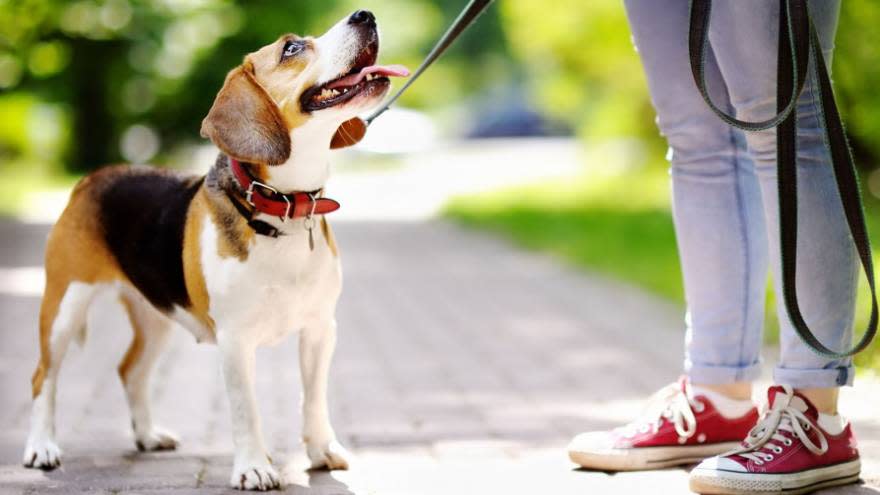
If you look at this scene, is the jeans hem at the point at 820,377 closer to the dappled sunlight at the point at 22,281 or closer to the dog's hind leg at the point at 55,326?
the dog's hind leg at the point at 55,326

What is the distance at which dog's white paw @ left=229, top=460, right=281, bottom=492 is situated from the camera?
3.68 m

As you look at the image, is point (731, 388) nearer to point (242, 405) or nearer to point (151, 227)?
point (242, 405)

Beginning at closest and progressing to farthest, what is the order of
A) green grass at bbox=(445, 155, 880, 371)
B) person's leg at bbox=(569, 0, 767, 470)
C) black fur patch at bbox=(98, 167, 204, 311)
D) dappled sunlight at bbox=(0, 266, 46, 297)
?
person's leg at bbox=(569, 0, 767, 470) < black fur patch at bbox=(98, 167, 204, 311) < dappled sunlight at bbox=(0, 266, 46, 297) < green grass at bbox=(445, 155, 880, 371)

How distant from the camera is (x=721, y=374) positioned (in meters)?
3.85

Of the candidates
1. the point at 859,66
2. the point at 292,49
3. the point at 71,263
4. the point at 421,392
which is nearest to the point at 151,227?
the point at 71,263

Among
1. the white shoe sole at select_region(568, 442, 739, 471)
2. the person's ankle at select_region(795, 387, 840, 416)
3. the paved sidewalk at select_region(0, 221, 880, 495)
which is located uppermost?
the person's ankle at select_region(795, 387, 840, 416)

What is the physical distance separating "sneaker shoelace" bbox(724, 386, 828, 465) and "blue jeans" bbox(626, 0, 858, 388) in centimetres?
8

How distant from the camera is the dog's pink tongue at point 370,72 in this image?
364cm

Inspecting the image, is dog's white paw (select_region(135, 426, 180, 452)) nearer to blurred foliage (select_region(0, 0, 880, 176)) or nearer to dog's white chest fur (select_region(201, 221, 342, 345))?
dog's white chest fur (select_region(201, 221, 342, 345))

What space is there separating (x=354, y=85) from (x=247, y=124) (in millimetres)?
325

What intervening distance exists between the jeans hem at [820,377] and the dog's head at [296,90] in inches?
54.7

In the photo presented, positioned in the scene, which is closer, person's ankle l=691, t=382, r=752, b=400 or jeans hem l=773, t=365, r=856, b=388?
jeans hem l=773, t=365, r=856, b=388

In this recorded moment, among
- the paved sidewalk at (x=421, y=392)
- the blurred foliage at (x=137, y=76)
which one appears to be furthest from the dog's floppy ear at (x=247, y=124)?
the blurred foliage at (x=137, y=76)

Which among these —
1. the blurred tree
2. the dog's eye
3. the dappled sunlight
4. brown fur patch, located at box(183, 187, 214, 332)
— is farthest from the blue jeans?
the blurred tree
